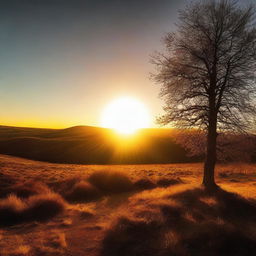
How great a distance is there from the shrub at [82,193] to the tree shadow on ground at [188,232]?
5594 mm

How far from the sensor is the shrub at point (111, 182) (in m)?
15.9

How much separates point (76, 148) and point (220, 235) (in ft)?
181

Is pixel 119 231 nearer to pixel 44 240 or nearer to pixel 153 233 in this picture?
pixel 153 233

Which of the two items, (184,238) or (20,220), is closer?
(184,238)

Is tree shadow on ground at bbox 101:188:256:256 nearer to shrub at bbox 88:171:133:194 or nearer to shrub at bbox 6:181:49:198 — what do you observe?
shrub at bbox 88:171:133:194

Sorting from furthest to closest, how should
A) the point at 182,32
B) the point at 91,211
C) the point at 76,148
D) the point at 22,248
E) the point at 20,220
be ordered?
1. the point at 76,148
2. the point at 182,32
3. the point at 91,211
4. the point at 20,220
5. the point at 22,248

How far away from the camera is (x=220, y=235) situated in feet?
21.0

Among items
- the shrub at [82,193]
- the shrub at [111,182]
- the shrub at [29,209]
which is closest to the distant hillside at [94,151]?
the shrub at [111,182]

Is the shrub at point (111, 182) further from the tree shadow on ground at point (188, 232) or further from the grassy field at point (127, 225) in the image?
the tree shadow on ground at point (188, 232)

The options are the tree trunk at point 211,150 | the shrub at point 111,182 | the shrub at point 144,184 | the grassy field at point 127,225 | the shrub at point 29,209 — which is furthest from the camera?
the shrub at point 144,184

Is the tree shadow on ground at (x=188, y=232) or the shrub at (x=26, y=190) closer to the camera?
the tree shadow on ground at (x=188, y=232)

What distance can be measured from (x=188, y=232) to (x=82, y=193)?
8700 millimetres

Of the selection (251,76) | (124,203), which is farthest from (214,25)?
(124,203)

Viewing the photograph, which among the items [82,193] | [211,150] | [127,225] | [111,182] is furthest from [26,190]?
[211,150]
